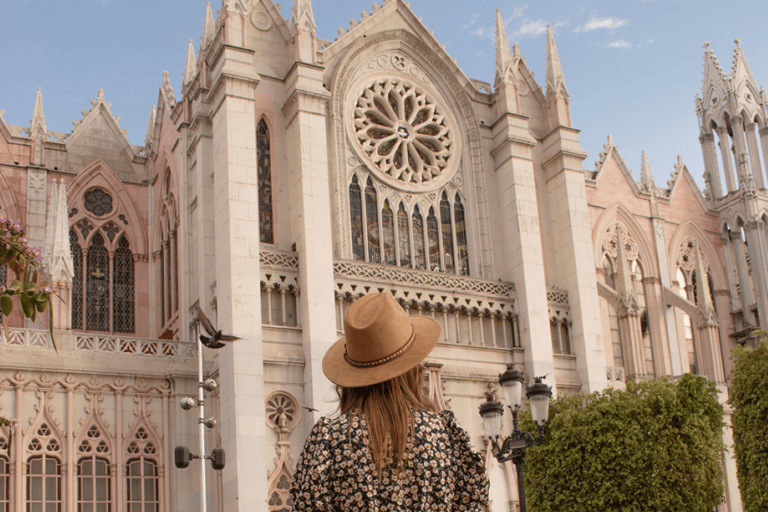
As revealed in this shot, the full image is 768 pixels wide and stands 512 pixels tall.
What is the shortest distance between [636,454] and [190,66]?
16344mm

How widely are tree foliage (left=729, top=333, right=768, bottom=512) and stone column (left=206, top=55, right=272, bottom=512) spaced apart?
1021 cm

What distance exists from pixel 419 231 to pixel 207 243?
20.0 ft

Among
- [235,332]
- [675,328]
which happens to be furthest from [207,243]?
[675,328]

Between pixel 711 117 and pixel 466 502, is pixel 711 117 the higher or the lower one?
the higher one

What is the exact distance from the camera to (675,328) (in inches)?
1341

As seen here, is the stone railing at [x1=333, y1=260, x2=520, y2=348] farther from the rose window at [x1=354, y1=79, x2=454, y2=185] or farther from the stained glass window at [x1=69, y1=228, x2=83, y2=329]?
the stained glass window at [x1=69, y1=228, x2=83, y2=329]

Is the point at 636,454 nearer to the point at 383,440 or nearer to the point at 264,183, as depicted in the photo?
the point at 264,183

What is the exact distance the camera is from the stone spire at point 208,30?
1079 inches

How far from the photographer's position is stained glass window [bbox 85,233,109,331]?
93.6 ft

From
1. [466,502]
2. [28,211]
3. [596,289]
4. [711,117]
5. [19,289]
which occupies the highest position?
[711,117]

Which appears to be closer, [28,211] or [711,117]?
[28,211]

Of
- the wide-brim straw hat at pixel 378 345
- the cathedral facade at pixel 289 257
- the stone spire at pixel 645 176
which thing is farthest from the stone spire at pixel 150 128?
the wide-brim straw hat at pixel 378 345

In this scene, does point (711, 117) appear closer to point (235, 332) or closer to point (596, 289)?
point (596, 289)

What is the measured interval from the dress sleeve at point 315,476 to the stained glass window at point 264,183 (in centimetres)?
2115
